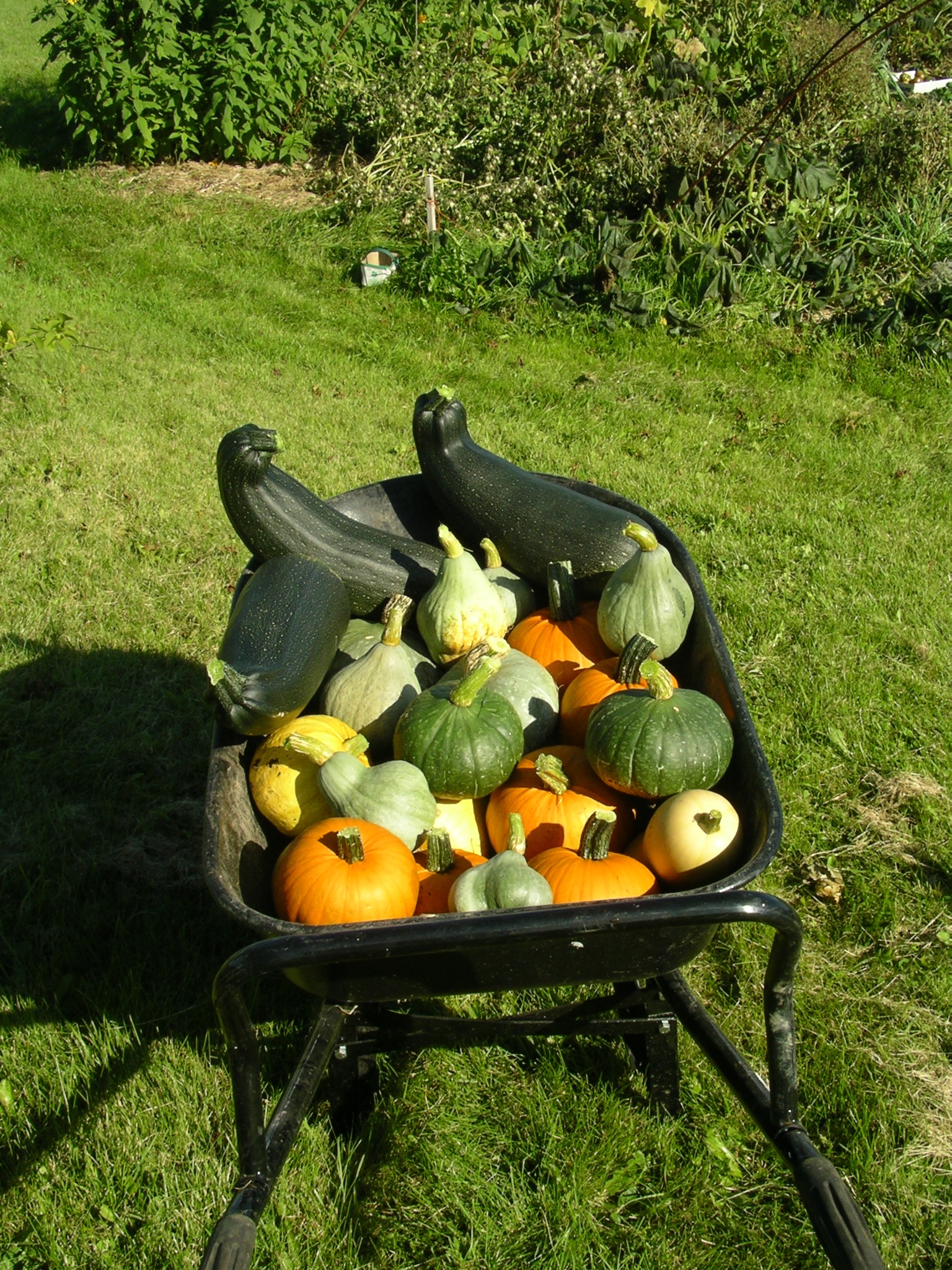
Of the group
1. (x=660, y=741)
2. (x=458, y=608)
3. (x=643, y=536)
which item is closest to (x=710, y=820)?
(x=660, y=741)

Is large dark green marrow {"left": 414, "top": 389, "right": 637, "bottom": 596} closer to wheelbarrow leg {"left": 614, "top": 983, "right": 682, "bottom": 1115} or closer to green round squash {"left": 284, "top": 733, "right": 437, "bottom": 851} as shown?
green round squash {"left": 284, "top": 733, "right": 437, "bottom": 851}

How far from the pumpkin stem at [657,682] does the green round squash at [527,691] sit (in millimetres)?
326

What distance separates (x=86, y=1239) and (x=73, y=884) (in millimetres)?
1113

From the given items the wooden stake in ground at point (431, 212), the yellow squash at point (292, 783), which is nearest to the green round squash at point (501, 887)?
the yellow squash at point (292, 783)

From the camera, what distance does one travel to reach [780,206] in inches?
274

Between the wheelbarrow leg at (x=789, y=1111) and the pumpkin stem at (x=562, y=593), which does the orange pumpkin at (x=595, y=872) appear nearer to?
the wheelbarrow leg at (x=789, y=1111)

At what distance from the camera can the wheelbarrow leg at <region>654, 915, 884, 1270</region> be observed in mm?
1297

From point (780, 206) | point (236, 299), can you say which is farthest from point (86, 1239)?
point (780, 206)

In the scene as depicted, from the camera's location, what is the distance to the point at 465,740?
197 cm

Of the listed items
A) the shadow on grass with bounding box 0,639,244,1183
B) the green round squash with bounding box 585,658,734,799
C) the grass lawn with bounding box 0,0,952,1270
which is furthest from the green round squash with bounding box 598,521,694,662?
→ the shadow on grass with bounding box 0,639,244,1183

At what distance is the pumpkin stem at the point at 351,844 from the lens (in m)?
1.77

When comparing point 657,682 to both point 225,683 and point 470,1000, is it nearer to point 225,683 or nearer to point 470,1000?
point 225,683

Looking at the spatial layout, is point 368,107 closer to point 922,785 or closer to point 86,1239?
point 922,785

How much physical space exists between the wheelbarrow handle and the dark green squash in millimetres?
1272
